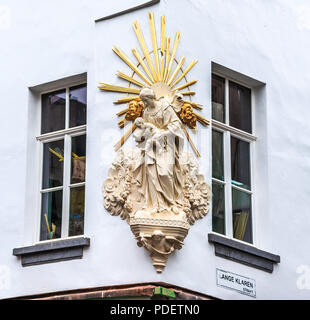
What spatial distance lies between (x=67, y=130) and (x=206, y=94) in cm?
198

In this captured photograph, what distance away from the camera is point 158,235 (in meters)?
17.1

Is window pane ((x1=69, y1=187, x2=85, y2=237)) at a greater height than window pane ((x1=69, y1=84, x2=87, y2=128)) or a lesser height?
lesser

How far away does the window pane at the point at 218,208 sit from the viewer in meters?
18.5

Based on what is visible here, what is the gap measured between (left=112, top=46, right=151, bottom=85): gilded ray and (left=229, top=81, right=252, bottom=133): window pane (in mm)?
1736

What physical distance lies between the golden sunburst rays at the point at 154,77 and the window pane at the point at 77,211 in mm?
977

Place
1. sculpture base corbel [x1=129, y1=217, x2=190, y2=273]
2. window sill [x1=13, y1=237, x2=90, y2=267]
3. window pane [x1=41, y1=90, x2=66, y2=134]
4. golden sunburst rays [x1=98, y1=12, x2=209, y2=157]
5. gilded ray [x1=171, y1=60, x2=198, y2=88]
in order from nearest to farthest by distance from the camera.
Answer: sculpture base corbel [x1=129, y1=217, x2=190, y2=273] < window sill [x1=13, y1=237, x2=90, y2=267] < golden sunburst rays [x1=98, y1=12, x2=209, y2=157] < gilded ray [x1=171, y1=60, x2=198, y2=88] < window pane [x1=41, y1=90, x2=66, y2=134]

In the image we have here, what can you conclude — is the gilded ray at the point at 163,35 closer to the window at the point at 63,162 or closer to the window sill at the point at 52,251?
the window at the point at 63,162

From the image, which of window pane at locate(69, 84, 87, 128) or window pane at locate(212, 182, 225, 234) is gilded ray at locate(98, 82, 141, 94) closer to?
window pane at locate(69, 84, 87, 128)

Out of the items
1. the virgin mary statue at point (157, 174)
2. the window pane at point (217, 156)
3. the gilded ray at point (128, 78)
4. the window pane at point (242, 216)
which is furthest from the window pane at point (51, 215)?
the window pane at point (242, 216)

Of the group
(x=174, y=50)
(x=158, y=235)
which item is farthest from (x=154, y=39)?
(x=158, y=235)

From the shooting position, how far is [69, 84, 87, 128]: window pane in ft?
62.0

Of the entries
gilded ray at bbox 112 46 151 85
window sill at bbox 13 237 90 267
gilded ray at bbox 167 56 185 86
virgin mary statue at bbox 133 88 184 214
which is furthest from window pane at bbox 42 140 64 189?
gilded ray at bbox 167 56 185 86

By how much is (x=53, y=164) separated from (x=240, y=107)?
2.74 m

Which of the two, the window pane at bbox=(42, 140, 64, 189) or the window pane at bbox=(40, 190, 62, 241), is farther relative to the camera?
the window pane at bbox=(42, 140, 64, 189)
